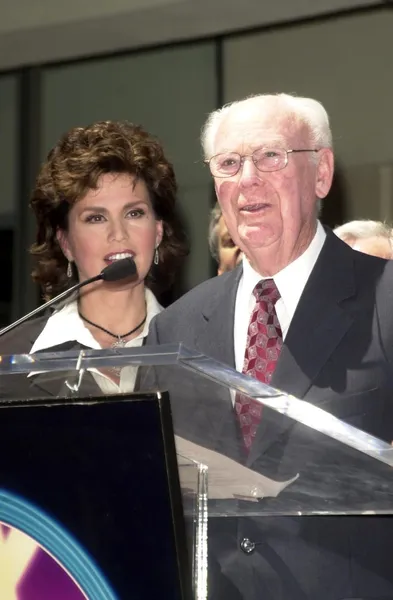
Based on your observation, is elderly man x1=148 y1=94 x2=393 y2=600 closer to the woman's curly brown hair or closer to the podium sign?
the podium sign

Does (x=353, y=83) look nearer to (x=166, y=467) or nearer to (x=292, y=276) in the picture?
(x=292, y=276)

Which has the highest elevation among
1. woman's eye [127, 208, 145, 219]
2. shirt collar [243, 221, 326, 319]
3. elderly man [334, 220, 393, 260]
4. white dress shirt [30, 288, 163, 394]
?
elderly man [334, 220, 393, 260]

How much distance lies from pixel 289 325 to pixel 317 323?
0.07 meters

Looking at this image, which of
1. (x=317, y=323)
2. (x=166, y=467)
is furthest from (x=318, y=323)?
(x=166, y=467)

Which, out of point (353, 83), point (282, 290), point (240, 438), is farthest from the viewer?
point (353, 83)

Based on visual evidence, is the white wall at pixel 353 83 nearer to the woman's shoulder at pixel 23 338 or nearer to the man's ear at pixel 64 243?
the man's ear at pixel 64 243

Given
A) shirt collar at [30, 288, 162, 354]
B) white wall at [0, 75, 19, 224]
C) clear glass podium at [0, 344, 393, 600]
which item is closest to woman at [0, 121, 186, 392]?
shirt collar at [30, 288, 162, 354]

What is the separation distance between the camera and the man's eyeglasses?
2.15 metres

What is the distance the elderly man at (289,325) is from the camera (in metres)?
1.52

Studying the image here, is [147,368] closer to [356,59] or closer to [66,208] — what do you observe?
[66,208]

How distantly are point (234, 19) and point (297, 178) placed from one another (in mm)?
3386

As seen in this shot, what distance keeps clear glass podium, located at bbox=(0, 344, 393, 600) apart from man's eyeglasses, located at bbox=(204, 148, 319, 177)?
0.84 meters

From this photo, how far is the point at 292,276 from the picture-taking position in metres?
2.10

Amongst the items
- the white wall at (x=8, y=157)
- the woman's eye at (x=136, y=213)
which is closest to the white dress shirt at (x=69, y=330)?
the woman's eye at (x=136, y=213)
